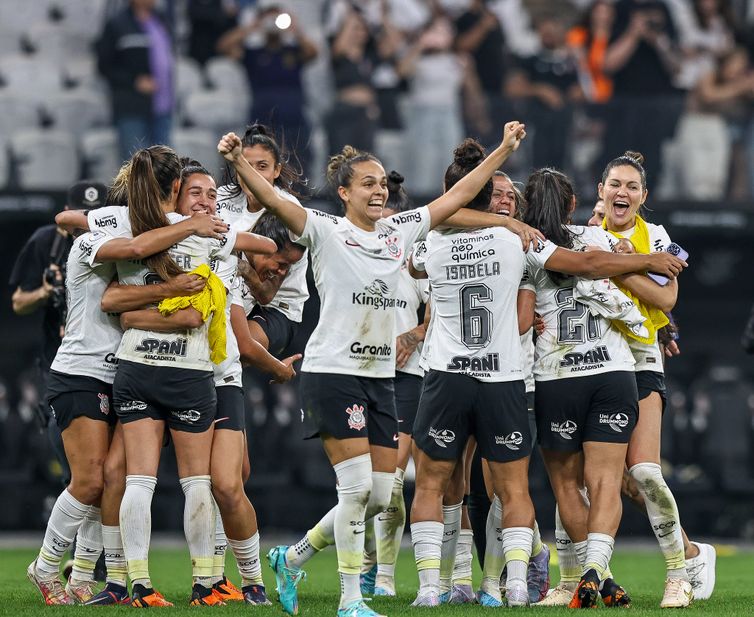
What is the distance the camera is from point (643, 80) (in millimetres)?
14508

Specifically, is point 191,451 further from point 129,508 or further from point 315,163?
point 315,163

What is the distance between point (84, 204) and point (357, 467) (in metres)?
3.10

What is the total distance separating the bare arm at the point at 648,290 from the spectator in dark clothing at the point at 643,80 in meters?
6.67

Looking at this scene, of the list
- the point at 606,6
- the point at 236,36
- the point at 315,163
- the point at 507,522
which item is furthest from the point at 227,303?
the point at 606,6

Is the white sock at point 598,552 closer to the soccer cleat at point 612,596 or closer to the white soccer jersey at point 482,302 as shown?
the soccer cleat at point 612,596

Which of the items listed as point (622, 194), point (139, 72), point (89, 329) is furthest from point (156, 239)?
point (139, 72)

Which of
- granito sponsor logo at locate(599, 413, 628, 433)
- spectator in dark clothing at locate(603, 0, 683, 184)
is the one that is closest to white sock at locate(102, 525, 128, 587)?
granito sponsor logo at locate(599, 413, 628, 433)

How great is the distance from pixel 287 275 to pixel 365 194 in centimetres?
164

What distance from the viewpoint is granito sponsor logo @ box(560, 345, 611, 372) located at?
695 cm

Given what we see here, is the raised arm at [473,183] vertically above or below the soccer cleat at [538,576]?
above

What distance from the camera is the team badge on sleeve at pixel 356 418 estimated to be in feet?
20.8

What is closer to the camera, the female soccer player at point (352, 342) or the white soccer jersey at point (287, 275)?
the female soccer player at point (352, 342)

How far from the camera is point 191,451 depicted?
22.4 feet

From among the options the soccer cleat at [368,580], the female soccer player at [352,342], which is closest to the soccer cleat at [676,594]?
the female soccer player at [352,342]
